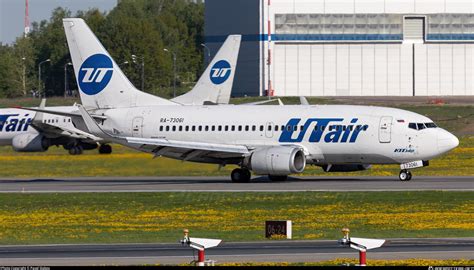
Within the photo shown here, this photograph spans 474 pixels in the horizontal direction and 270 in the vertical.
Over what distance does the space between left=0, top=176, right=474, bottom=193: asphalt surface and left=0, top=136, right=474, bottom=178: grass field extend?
2.46ft

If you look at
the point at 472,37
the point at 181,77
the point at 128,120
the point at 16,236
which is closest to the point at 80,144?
the point at 128,120

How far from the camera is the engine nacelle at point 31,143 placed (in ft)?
314

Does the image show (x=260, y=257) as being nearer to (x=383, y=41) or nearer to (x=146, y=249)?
(x=146, y=249)

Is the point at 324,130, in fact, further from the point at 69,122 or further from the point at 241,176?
the point at 69,122

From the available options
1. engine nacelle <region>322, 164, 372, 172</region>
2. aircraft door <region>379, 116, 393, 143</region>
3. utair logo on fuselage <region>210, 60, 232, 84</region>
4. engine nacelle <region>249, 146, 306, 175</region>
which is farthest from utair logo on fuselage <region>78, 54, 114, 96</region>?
utair logo on fuselage <region>210, 60, 232, 84</region>

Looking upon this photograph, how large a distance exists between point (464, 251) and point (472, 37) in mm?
119335

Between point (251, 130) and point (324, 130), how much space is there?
428cm

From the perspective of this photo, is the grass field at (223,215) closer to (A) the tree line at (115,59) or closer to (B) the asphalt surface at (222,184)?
(B) the asphalt surface at (222,184)

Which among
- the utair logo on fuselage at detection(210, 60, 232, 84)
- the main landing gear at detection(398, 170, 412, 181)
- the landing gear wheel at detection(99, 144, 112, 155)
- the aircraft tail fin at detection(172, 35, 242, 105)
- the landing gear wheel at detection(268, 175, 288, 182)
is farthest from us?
the landing gear wheel at detection(99, 144, 112, 155)

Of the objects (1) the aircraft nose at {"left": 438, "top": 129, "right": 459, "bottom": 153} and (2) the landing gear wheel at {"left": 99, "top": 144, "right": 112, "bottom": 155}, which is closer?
(1) the aircraft nose at {"left": 438, "top": 129, "right": 459, "bottom": 153}

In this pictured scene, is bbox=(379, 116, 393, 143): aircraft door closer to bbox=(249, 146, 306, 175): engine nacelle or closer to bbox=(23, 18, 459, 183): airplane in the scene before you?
bbox=(23, 18, 459, 183): airplane

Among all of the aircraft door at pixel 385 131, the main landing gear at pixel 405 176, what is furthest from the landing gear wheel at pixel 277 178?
the main landing gear at pixel 405 176

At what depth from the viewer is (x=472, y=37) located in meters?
148

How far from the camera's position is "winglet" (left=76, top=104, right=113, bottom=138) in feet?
204
